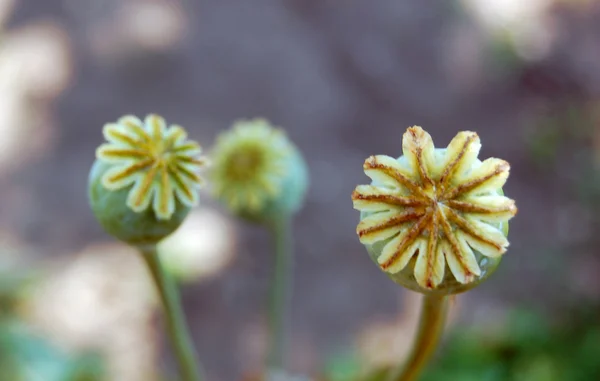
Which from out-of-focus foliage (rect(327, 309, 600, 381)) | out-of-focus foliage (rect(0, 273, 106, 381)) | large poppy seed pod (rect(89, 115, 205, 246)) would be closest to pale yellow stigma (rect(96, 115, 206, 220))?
large poppy seed pod (rect(89, 115, 205, 246))

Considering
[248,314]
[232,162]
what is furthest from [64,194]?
[232,162]

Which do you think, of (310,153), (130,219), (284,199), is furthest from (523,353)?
(130,219)

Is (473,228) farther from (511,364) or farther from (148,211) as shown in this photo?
(511,364)

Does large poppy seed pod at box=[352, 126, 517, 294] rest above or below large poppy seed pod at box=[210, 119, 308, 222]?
below

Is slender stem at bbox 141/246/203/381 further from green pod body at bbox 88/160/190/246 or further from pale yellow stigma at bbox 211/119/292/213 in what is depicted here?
pale yellow stigma at bbox 211/119/292/213

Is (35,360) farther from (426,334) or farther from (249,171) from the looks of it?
(426,334)

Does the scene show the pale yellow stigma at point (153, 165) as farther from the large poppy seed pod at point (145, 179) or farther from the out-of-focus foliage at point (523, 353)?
the out-of-focus foliage at point (523, 353)
